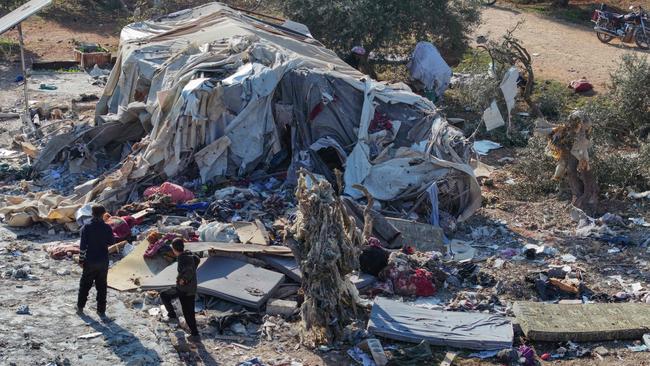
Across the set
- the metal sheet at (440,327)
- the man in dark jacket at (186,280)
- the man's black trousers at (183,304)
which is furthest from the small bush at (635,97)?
the man in dark jacket at (186,280)

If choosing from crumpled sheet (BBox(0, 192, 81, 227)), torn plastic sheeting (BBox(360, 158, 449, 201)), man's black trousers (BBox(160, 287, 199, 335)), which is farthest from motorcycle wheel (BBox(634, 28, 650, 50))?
man's black trousers (BBox(160, 287, 199, 335))

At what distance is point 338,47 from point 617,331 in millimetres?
10762

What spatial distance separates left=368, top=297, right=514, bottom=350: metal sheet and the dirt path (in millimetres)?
11211

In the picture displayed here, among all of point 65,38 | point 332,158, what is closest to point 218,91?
point 332,158

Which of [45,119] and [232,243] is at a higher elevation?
[232,243]

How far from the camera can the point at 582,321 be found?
8484 millimetres

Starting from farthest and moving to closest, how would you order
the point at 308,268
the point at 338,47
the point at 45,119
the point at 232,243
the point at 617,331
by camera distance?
the point at 338,47, the point at 45,119, the point at 232,243, the point at 617,331, the point at 308,268

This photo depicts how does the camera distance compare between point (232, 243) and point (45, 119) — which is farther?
point (45, 119)

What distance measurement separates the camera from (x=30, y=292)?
8828 mm

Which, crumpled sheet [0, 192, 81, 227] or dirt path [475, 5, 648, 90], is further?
dirt path [475, 5, 648, 90]

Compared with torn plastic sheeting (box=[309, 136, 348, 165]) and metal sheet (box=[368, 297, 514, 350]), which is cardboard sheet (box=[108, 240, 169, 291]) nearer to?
metal sheet (box=[368, 297, 514, 350])

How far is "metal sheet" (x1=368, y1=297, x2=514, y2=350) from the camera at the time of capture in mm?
8078

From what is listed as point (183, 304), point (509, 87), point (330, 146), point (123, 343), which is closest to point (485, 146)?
point (509, 87)

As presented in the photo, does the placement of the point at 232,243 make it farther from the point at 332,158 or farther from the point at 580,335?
the point at 580,335
